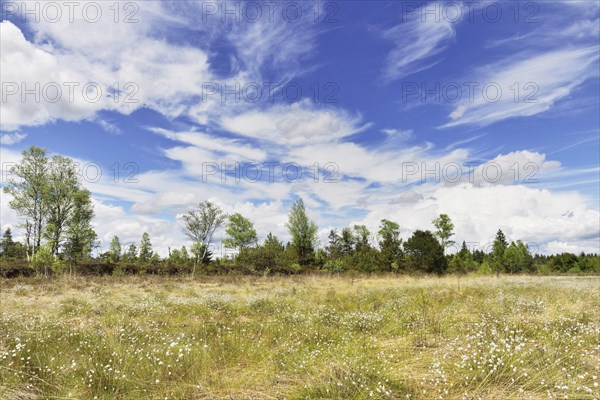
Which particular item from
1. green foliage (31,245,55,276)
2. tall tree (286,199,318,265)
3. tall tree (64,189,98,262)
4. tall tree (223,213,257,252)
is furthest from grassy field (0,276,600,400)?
tall tree (223,213,257,252)

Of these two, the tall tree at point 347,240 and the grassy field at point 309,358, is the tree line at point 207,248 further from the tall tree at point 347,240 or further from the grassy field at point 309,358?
the grassy field at point 309,358

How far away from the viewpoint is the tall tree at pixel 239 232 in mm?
64812

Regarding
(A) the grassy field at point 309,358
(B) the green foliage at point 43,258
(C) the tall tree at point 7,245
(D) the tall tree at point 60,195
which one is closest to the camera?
(A) the grassy field at point 309,358

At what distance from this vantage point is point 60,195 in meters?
36.9

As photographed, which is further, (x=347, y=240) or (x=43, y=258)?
(x=347, y=240)

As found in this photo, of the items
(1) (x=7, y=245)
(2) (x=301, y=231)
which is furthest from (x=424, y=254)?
(1) (x=7, y=245)

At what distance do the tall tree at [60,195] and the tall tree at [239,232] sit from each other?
29776 mm

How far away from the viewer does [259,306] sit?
12.8 metres

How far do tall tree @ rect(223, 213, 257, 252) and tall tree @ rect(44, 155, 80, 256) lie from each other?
2978cm

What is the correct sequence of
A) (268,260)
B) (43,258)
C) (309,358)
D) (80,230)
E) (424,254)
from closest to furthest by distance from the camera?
(309,358) < (43,258) < (80,230) < (424,254) < (268,260)

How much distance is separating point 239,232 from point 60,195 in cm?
3243

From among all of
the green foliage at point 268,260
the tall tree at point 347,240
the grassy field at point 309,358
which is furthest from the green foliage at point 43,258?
the tall tree at point 347,240

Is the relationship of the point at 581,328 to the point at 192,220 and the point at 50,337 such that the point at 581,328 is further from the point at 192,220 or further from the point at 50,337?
Result: the point at 192,220

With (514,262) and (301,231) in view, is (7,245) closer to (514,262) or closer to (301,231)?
(301,231)
